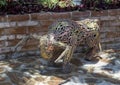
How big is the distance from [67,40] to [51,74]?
2.08 ft

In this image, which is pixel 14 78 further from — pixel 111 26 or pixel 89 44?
pixel 111 26

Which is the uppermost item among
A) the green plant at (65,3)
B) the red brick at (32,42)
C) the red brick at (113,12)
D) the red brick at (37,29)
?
the green plant at (65,3)

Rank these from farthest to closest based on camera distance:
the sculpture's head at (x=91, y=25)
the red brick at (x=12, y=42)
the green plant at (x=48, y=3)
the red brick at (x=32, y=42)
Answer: the green plant at (x=48, y=3) < the red brick at (x=32, y=42) < the red brick at (x=12, y=42) < the sculpture's head at (x=91, y=25)

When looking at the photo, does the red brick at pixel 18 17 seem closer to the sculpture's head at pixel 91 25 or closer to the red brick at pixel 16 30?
the red brick at pixel 16 30

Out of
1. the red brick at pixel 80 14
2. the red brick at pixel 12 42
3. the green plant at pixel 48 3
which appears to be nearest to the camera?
the red brick at pixel 12 42

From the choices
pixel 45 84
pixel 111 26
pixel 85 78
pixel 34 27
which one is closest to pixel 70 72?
pixel 85 78

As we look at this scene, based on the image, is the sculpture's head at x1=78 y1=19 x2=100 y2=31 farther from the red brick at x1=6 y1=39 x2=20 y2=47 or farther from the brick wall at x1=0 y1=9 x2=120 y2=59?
the red brick at x1=6 y1=39 x2=20 y2=47

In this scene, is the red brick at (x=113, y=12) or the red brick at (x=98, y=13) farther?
the red brick at (x=113, y=12)

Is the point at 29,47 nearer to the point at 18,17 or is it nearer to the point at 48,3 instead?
the point at 18,17

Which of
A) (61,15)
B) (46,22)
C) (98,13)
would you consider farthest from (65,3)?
(98,13)

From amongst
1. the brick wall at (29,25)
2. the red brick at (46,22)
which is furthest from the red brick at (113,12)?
the red brick at (46,22)

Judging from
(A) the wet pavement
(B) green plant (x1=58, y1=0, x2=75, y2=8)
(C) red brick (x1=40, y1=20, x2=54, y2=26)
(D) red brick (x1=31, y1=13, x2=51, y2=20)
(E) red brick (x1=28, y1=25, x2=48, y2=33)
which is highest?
(B) green plant (x1=58, y1=0, x2=75, y2=8)

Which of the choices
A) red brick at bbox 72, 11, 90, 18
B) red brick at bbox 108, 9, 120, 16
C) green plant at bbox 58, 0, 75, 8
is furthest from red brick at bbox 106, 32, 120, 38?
green plant at bbox 58, 0, 75, 8

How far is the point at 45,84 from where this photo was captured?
517cm
